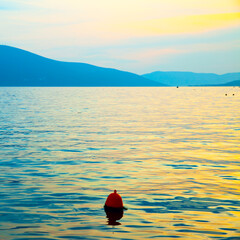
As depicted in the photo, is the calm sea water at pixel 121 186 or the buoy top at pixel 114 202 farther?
the buoy top at pixel 114 202

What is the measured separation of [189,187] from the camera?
17109mm

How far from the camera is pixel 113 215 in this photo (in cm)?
1352

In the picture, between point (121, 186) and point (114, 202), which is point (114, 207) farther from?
point (121, 186)

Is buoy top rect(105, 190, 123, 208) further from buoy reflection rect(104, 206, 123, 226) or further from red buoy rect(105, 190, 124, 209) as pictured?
buoy reflection rect(104, 206, 123, 226)

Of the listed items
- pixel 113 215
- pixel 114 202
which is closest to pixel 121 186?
pixel 114 202

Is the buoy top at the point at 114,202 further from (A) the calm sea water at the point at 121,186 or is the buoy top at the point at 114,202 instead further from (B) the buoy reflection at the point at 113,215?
(A) the calm sea water at the point at 121,186

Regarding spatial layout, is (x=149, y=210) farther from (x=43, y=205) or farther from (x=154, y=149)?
(x=154, y=149)

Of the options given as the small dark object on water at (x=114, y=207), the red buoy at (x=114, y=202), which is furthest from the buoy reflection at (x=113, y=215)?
the red buoy at (x=114, y=202)

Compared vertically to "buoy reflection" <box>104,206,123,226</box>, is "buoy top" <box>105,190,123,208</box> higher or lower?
higher

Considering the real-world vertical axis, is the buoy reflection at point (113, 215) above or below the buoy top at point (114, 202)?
below

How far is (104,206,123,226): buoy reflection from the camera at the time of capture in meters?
12.8

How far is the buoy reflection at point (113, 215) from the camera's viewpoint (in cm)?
1284

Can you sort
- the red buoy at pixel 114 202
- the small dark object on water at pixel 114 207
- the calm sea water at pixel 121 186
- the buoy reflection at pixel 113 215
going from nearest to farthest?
1. the calm sea water at pixel 121 186
2. the buoy reflection at pixel 113 215
3. the small dark object on water at pixel 114 207
4. the red buoy at pixel 114 202

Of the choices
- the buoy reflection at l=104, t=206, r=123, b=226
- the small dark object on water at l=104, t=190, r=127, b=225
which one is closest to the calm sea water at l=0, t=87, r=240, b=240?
the buoy reflection at l=104, t=206, r=123, b=226
